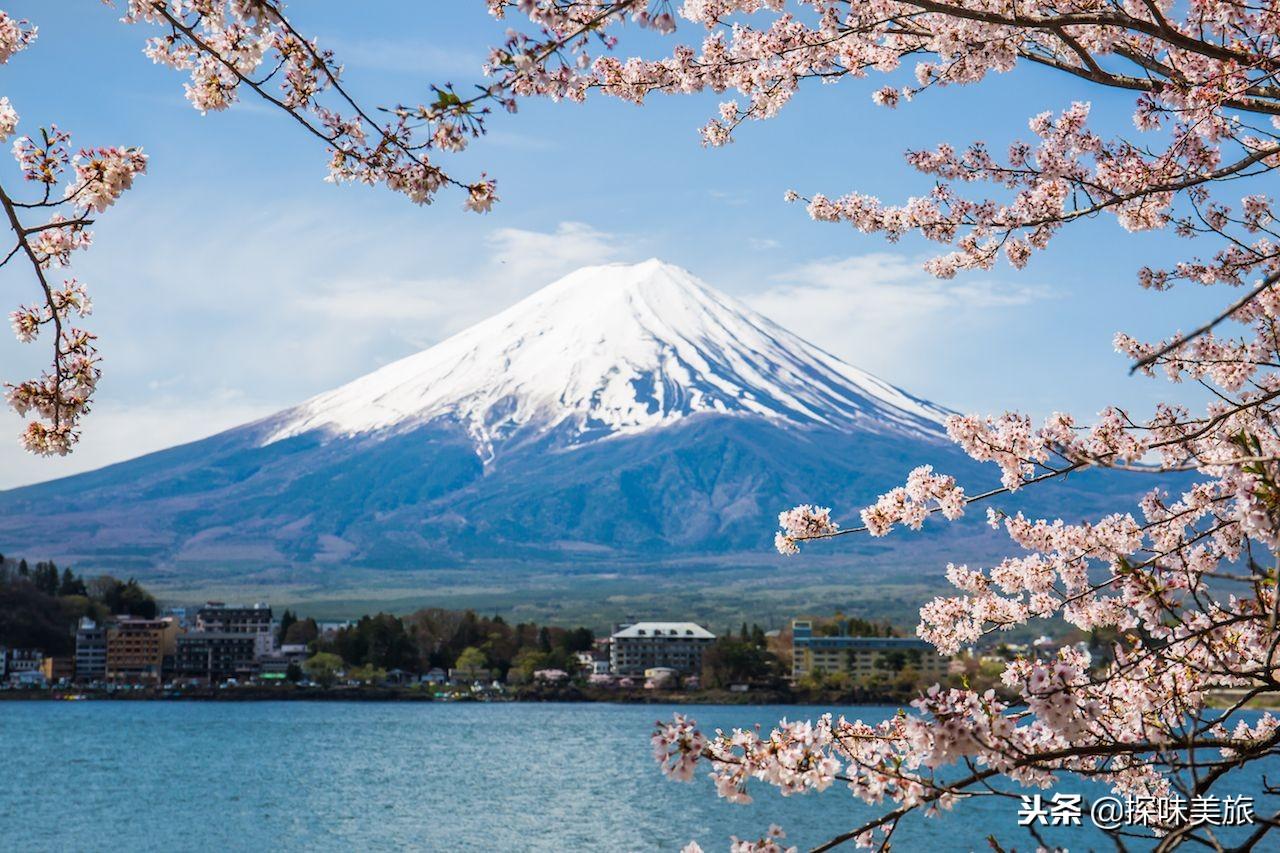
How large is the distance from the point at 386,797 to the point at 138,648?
5991cm

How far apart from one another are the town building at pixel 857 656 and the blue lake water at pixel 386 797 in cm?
1817

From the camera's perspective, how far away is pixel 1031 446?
16.1 ft

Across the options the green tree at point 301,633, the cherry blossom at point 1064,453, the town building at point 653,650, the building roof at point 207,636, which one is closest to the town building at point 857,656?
the town building at point 653,650

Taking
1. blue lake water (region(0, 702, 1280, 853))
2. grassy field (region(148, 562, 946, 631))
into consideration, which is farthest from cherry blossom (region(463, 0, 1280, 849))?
grassy field (region(148, 562, 946, 631))

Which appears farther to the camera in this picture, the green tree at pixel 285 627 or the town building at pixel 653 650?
the green tree at pixel 285 627

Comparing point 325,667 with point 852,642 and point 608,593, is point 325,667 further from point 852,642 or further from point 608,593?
point 608,593

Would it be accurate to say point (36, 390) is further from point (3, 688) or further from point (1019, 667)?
point (3, 688)

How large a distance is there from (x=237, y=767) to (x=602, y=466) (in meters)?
119

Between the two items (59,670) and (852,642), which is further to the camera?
(59,670)

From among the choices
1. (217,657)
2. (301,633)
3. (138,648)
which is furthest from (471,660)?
(138,648)

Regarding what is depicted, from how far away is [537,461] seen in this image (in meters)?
166

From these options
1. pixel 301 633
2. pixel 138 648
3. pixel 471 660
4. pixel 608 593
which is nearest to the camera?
pixel 471 660

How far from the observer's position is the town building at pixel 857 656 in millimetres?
80125

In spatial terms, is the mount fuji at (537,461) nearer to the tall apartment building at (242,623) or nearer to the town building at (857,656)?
the tall apartment building at (242,623)
